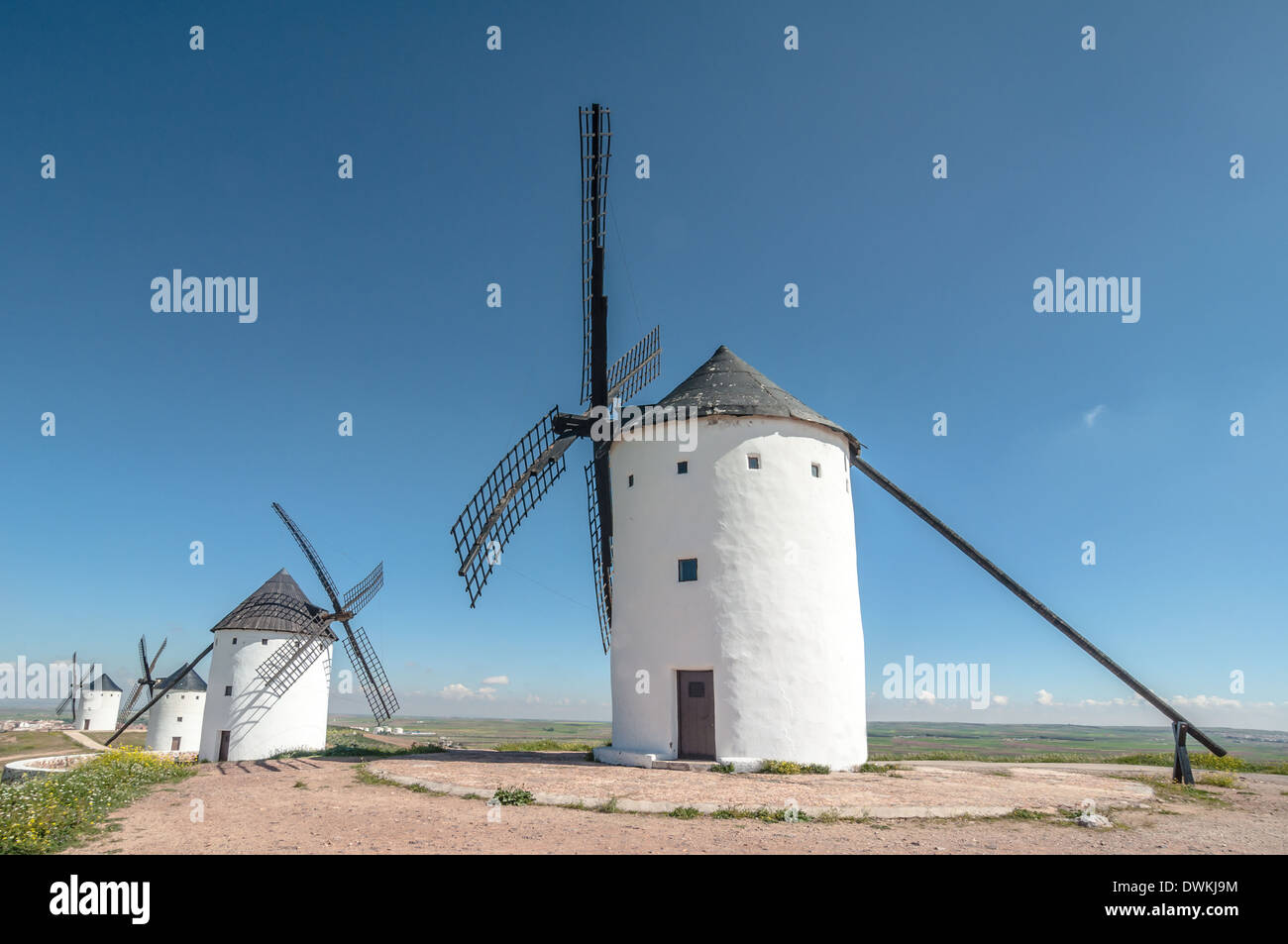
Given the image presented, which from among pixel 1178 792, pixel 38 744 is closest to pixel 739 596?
pixel 1178 792

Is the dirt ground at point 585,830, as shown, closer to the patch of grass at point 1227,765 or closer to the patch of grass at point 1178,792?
the patch of grass at point 1178,792

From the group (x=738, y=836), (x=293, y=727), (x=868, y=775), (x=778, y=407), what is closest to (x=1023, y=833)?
(x=738, y=836)

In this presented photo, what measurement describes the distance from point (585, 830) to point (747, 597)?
26.2ft

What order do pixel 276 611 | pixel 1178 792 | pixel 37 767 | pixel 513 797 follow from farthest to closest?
pixel 276 611 < pixel 37 767 < pixel 1178 792 < pixel 513 797

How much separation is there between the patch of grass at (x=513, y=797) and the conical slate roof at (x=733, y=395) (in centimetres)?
947

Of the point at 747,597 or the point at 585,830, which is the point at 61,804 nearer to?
the point at 585,830

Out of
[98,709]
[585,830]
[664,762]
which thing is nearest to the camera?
[585,830]

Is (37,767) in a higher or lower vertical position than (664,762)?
lower

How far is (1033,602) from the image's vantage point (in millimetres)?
17406

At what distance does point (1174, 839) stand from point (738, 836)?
5.23m
